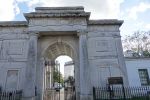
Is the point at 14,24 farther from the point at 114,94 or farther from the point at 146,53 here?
the point at 146,53

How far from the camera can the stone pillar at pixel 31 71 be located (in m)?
11.4

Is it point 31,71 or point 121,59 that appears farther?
point 121,59

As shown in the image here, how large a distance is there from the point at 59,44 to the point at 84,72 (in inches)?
169

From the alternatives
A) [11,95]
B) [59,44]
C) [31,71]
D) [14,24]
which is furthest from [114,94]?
[14,24]

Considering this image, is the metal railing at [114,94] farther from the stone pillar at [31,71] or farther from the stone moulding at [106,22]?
the stone moulding at [106,22]

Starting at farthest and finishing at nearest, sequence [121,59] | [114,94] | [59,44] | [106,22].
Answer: [59,44]
[106,22]
[121,59]
[114,94]

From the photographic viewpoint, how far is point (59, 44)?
14.8 metres

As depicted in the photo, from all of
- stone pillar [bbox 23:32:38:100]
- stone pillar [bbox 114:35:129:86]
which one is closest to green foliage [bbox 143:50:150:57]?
stone pillar [bbox 114:35:129:86]

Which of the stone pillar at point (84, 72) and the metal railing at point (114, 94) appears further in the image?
the metal railing at point (114, 94)

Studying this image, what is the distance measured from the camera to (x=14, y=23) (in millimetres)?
14234

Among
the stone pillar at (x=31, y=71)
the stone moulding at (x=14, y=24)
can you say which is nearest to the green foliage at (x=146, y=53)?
the stone pillar at (x=31, y=71)

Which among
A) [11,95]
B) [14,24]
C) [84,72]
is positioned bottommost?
[11,95]

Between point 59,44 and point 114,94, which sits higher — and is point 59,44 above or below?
above

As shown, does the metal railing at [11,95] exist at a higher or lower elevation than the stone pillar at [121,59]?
lower
